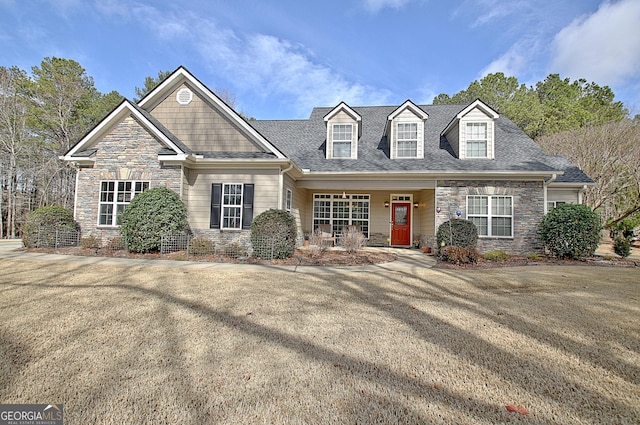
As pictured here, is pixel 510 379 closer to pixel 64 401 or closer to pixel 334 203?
pixel 64 401

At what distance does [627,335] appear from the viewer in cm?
354

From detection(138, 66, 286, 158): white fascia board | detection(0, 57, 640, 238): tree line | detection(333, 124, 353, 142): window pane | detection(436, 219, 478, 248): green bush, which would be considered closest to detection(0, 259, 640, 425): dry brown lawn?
detection(436, 219, 478, 248): green bush

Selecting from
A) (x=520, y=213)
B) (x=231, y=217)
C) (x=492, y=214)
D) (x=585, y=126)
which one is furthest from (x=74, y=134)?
(x=585, y=126)

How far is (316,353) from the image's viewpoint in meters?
2.94

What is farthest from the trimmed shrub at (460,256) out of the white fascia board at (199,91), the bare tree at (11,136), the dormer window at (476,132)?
the bare tree at (11,136)

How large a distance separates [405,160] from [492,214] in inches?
162

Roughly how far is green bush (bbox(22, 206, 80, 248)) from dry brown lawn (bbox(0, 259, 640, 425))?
5.91 m

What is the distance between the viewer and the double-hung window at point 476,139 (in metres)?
12.3

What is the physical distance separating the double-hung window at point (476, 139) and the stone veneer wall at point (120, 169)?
11.9 metres

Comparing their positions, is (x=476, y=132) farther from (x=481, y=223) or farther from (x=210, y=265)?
(x=210, y=265)

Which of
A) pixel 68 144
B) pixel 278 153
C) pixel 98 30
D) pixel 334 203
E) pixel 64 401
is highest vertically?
pixel 98 30

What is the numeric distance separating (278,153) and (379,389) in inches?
357

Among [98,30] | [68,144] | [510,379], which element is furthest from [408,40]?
[68,144]

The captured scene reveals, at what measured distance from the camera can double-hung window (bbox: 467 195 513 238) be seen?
11.4 m
